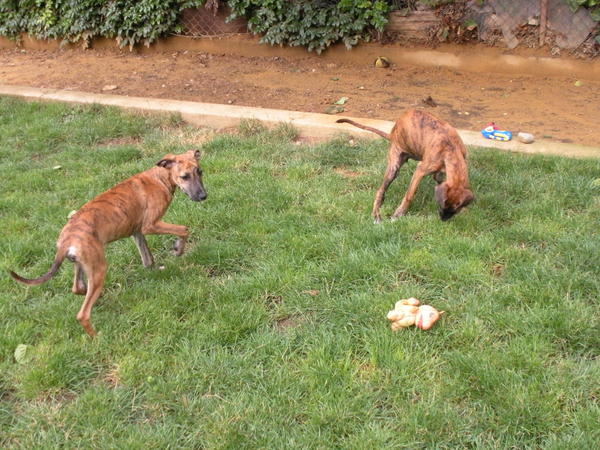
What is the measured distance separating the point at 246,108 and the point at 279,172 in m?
2.09

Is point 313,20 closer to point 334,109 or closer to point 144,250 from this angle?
point 334,109

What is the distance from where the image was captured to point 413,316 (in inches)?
160

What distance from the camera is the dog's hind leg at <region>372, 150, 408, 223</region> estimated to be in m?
5.78

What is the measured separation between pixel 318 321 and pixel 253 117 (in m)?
4.37

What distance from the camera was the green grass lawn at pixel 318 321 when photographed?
343cm

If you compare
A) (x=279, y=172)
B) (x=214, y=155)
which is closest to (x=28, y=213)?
(x=214, y=155)

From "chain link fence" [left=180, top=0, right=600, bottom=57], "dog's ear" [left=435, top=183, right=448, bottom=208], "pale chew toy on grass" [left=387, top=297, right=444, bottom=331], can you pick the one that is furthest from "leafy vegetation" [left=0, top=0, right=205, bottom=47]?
"pale chew toy on grass" [left=387, top=297, right=444, bottom=331]

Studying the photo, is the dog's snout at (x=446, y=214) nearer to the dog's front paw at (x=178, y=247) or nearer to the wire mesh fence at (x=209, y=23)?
the dog's front paw at (x=178, y=247)

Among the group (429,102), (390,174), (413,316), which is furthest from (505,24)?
(413,316)

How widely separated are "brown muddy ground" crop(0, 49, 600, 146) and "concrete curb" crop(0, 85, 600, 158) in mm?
532

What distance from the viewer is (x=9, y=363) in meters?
3.97

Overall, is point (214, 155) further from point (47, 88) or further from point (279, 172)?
point (47, 88)

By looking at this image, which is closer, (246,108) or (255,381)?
(255,381)

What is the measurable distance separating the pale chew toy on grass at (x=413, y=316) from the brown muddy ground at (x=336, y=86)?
4.18 m
